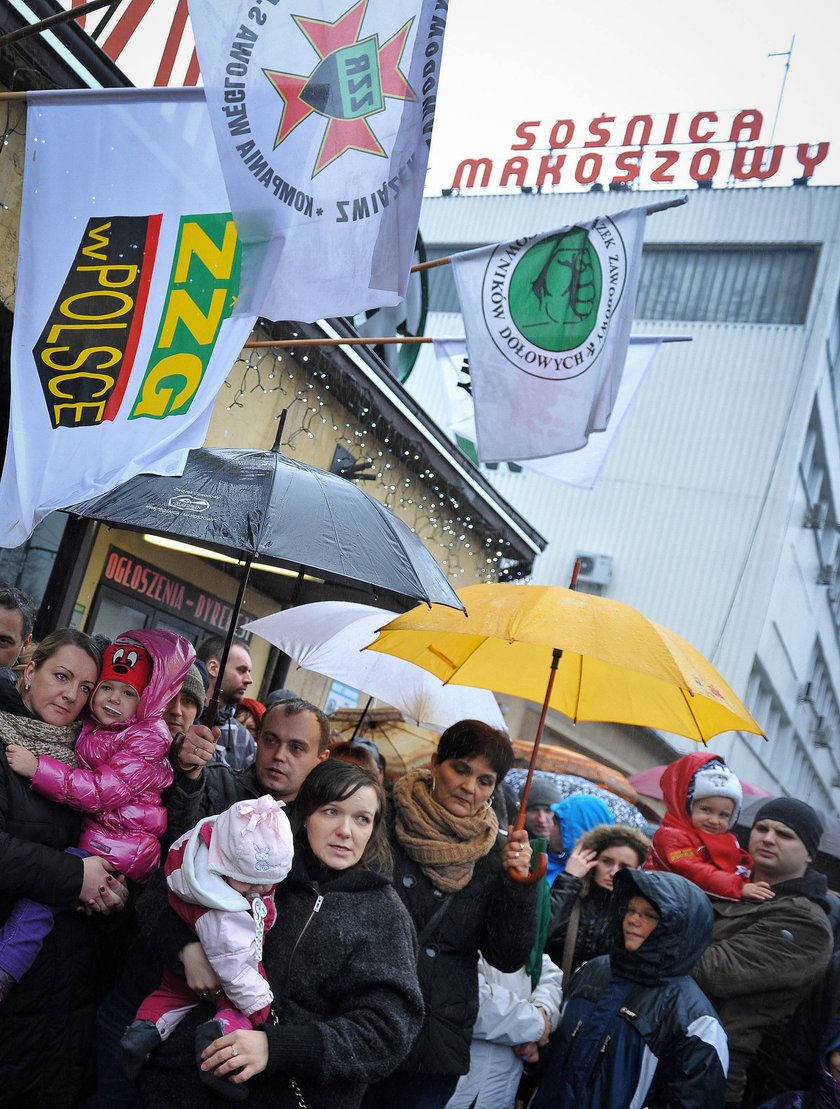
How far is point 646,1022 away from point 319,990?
161cm

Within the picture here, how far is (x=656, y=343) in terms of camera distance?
26.0ft

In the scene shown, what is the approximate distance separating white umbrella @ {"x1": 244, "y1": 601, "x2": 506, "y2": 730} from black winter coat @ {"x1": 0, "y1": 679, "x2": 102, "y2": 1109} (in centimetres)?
244

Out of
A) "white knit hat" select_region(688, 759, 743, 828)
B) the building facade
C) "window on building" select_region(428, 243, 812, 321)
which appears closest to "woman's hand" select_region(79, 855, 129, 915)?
the building facade

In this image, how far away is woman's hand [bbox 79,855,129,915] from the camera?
3600 mm

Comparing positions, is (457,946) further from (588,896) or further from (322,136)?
(322,136)

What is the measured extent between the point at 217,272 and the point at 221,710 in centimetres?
261

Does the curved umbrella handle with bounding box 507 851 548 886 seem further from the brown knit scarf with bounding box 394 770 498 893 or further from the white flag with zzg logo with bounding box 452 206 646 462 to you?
the white flag with zzg logo with bounding box 452 206 646 462

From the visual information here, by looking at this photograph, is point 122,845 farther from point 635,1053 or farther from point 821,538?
point 821,538

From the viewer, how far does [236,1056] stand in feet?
9.77

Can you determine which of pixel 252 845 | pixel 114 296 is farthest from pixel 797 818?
pixel 114 296

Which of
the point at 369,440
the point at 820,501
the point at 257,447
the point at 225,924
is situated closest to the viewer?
the point at 225,924

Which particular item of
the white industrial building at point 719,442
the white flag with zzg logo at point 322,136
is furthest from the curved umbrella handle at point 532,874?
the white industrial building at point 719,442

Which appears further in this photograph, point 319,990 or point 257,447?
point 257,447

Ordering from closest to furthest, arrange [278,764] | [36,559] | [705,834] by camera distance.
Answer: [278,764]
[705,834]
[36,559]
